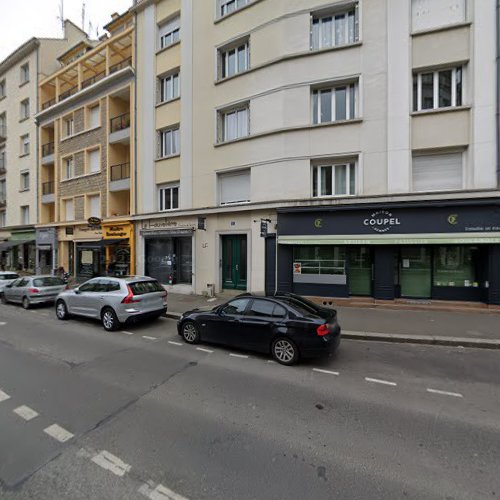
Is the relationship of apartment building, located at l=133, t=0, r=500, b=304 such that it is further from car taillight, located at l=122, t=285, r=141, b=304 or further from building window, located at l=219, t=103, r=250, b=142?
car taillight, located at l=122, t=285, r=141, b=304

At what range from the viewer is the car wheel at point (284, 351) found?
5270 mm

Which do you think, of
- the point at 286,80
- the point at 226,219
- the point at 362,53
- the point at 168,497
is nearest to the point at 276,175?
the point at 226,219

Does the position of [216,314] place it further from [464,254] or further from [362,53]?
[362,53]

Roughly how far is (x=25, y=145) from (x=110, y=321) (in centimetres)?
2310

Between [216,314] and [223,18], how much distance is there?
13290 millimetres

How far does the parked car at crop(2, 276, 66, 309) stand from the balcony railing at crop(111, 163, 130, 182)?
705cm

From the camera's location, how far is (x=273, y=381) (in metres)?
4.65

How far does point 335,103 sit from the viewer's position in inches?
428

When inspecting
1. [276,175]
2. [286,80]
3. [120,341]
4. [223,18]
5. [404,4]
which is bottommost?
[120,341]

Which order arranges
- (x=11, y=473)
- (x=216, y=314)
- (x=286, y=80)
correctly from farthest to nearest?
1. (x=286, y=80)
2. (x=216, y=314)
3. (x=11, y=473)

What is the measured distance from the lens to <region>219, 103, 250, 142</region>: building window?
12336 mm

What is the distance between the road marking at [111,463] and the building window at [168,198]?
41.0ft

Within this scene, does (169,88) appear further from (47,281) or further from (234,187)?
(47,281)

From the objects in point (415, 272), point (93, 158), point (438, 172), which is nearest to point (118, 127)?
point (93, 158)
